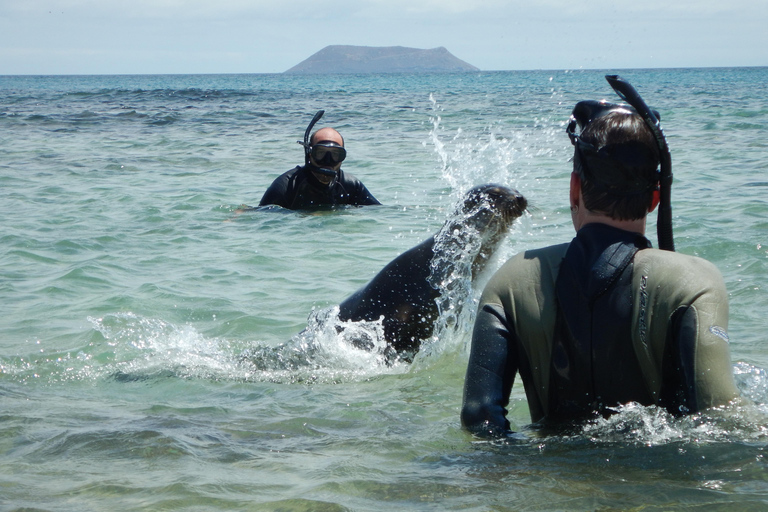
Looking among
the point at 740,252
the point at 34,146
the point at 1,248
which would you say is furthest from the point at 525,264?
the point at 34,146

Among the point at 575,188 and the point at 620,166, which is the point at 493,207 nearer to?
the point at 575,188

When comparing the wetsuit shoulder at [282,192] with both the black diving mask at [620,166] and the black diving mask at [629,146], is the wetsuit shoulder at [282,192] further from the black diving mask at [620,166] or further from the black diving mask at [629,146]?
the black diving mask at [620,166]

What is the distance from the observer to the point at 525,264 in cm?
233

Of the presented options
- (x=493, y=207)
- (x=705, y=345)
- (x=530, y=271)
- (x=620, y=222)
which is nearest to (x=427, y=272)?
(x=493, y=207)

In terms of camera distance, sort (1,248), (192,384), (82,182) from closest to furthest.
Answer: (192,384) → (1,248) → (82,182)

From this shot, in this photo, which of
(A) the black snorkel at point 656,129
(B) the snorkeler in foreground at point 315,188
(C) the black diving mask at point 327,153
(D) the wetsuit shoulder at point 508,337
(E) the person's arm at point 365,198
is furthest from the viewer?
(E) the person's arm at point 365,198

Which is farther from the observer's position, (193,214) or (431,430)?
(193,214)

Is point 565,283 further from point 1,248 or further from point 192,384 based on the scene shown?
point 1,248

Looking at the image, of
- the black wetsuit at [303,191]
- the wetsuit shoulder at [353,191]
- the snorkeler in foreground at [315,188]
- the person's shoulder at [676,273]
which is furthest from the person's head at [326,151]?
the person's shoulder at [676,273]

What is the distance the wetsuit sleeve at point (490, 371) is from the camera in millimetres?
2279

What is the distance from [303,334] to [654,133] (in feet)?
9.41

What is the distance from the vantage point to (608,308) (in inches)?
86.6

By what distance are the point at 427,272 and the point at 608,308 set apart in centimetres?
180

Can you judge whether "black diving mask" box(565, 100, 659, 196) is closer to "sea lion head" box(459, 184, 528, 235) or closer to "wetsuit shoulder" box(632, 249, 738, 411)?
"wetsuit shoulder" box(632, 249, 738, 411)
